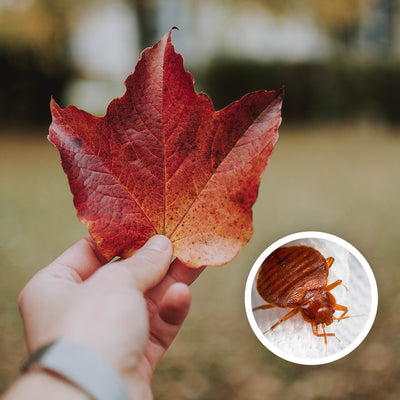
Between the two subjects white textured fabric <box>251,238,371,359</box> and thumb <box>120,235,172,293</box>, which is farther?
white textured fabric <box>251,238,371,359</box>

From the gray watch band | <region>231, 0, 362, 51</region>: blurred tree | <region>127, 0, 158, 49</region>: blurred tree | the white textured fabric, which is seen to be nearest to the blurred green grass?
the white textured fabric

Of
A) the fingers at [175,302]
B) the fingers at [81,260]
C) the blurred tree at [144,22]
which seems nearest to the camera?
the fingers at [175,302]

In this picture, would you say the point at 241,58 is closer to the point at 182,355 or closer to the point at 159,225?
the point at 182,355

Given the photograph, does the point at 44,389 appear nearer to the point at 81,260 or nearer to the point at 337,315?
the point at 81,260

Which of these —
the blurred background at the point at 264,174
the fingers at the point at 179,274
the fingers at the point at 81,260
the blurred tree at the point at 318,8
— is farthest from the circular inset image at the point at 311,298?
the blurred tree at the point at 318,8

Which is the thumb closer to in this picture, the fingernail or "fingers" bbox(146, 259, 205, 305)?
the fingernail

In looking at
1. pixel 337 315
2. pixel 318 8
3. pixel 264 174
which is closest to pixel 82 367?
pixel 337 315

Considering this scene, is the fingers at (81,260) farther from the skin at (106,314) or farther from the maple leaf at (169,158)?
the maple leaf at (169,158)
